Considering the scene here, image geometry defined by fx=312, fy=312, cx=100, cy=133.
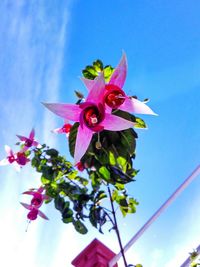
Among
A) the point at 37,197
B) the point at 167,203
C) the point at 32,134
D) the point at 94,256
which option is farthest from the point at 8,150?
the point at 167,203

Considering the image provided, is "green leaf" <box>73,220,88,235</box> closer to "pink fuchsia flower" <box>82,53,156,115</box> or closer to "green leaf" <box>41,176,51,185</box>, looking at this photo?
"green leaf" <box>41,176,51,185</box>

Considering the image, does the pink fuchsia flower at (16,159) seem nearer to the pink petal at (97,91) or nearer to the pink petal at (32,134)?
the pink petal at (32,134)

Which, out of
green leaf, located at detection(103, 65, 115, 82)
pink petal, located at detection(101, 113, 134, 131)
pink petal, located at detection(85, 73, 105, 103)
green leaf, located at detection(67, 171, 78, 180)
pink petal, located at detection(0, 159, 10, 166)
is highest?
pink petal, located at detection(0, 159, 10, 166)

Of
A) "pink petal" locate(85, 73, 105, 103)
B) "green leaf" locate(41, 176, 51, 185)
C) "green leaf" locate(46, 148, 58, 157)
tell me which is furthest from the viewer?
"green leaf" locate(46, 148, 58, 157)

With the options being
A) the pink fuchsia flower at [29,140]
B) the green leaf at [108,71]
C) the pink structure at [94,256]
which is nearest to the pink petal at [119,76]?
the green leaf at [108,71]

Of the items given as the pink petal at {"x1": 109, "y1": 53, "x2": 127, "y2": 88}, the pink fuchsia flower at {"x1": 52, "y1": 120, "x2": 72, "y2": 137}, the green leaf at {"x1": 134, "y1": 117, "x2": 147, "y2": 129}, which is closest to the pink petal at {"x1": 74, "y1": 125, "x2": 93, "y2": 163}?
the pink petal at {"x1": 109, "y1": 53, "x2": 127, "y2": 88}

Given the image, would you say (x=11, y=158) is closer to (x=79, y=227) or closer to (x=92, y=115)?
(x=79, y=227)
